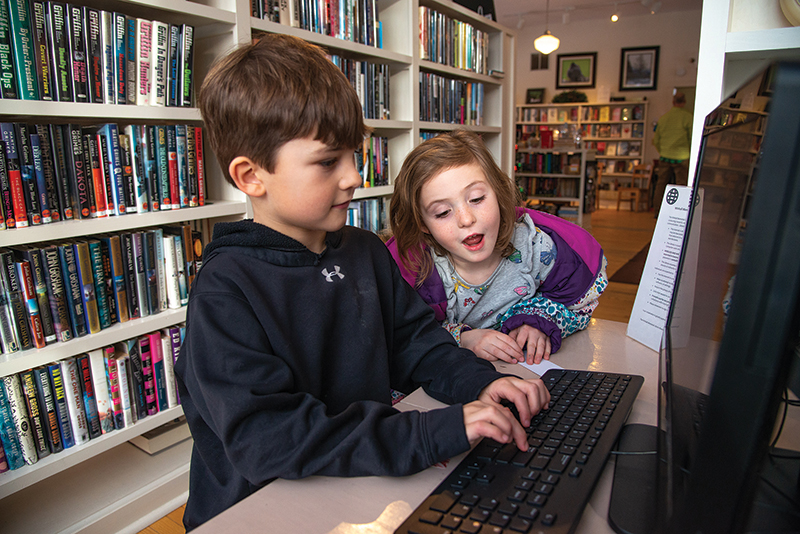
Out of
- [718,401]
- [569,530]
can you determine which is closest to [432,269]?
[569,530]

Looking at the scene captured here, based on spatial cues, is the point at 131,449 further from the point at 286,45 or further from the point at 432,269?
the point at 286,45

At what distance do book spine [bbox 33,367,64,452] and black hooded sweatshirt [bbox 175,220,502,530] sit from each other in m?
0.79

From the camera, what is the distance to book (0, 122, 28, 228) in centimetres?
121

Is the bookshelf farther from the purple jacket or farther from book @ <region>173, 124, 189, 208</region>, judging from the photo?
the purple jacket

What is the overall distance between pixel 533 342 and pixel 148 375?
1160mm

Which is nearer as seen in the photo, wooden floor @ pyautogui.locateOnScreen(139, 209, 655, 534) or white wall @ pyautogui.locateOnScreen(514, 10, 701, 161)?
wooden floor @ pyautogui.locateOnScreen(139, 209, 655, 534)

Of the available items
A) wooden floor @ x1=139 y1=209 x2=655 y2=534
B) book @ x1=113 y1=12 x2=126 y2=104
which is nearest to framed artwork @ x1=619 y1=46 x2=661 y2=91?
wooden floor @ x1=139 y1=209 x2=655 y2=534

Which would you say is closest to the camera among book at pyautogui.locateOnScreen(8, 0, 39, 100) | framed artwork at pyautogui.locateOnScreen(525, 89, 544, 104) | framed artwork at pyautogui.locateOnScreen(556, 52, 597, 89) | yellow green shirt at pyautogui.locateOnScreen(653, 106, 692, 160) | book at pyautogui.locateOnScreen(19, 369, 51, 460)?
book at pyautogui.locateOnScreen(8, 0, 39, 100)

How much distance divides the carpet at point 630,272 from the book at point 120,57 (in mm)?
3547

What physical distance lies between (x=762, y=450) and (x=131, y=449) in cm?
187

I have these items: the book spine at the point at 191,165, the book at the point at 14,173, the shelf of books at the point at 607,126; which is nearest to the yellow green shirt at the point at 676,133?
the shelf of books at the point at 607,126

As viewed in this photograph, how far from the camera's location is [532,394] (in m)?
0.69

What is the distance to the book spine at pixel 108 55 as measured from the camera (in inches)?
53.6

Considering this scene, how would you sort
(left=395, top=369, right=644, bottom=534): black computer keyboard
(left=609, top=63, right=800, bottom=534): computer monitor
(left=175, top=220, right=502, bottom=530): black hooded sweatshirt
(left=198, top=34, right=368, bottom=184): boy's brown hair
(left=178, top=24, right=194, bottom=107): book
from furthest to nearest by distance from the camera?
(left=178, top=24, right=194, bottom=107): book < (left=198, top=34, right=368, bottom=184): boy's brown hair < (left=175, top=220, right=502, bottom=530): black hooded sweatshirt < (left=395, top=369, right=644, bottom=534): black computer keyboard < (left=609, top=63, right=800, bottom=534): computer monitor
